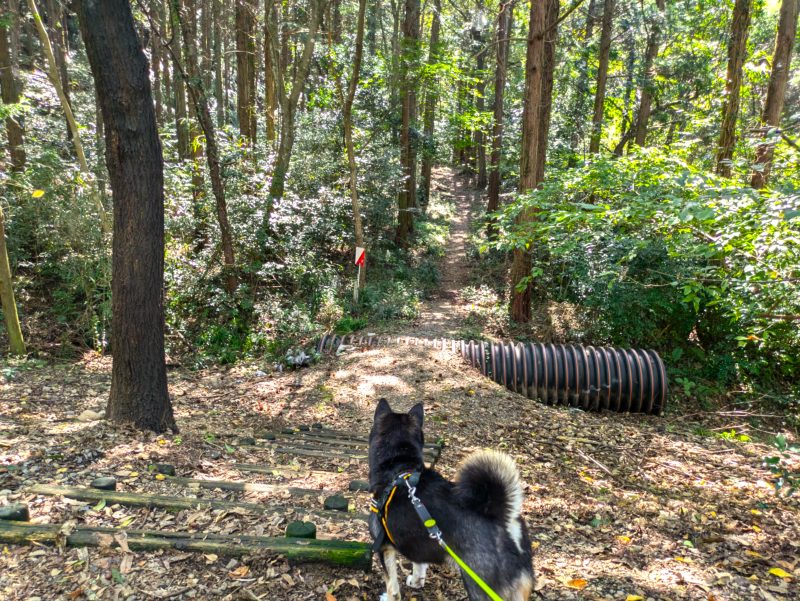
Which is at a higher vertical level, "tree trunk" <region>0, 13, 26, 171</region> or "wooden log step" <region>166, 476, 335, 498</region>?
"tree trunk" <region>0, 13, 26, 171</region>

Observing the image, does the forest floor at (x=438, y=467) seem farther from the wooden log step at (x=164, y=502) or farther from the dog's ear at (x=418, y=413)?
the dog's ear at (x=418, y=413)

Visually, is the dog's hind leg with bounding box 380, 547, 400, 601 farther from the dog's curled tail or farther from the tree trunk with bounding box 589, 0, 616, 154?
the tree trunk with bounding box 589, 0, 616, 154

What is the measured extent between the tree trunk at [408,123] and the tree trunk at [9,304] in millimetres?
11725

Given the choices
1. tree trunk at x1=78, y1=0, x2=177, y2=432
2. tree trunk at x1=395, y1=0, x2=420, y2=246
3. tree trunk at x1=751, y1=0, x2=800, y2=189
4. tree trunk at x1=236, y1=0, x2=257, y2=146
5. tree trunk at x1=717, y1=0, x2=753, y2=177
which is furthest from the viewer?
tree trunk at x1=395, y1=0, x2=420, y2=246

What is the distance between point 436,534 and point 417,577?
0.69 m

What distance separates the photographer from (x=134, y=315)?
16.6 ft

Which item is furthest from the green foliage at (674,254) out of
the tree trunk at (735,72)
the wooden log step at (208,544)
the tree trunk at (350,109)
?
the tree trunk at (350,109)

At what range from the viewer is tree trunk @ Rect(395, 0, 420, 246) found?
51.3 feet

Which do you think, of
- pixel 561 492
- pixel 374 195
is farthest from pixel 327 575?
pixel 374 195

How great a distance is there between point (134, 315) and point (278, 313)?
7.29 m

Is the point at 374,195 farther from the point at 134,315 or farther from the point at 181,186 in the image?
the point at 134,315

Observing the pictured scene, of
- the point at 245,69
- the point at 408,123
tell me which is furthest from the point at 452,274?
the point at 245,69

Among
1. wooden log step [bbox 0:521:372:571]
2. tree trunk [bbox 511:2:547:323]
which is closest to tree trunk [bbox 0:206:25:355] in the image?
wooden log step [bbox 0:521:372:571]

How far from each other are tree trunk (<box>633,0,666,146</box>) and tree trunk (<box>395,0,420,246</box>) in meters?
7.78
